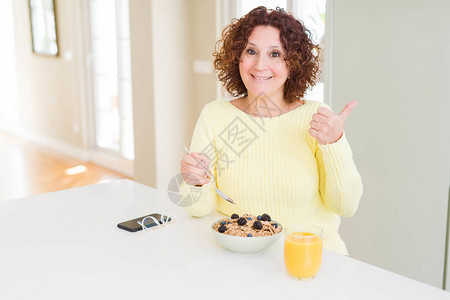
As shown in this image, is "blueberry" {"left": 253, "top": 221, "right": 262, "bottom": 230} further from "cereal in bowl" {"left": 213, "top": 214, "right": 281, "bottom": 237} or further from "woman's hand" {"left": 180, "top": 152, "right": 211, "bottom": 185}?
"woman's hand" {"left": 180, "top": 152, "right": 211, "bottom": 185}

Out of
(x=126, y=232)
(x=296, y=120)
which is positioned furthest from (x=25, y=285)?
(x=296, y=120)

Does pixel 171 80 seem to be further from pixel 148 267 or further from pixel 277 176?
pixel 148 267

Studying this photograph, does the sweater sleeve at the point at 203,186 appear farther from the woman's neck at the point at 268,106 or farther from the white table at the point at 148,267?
the woman's neck at the point at 268,106

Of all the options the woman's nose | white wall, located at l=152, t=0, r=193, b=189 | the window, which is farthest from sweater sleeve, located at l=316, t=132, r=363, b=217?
the window

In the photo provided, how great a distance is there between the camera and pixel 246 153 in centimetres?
171

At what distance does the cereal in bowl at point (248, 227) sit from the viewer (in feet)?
4.24

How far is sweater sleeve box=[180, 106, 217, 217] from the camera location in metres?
1.55

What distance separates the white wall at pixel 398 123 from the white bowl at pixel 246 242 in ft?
4.09

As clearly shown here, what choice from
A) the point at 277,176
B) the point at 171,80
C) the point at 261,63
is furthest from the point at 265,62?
the point at 171,80

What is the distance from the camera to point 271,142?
5.58 ft

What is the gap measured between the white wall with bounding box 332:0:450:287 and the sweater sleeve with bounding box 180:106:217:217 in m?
0.97

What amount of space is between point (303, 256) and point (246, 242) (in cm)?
17

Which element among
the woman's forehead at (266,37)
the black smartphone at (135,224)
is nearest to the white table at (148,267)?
the black smartphone at (135,224)

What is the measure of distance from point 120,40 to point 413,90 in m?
2.90
